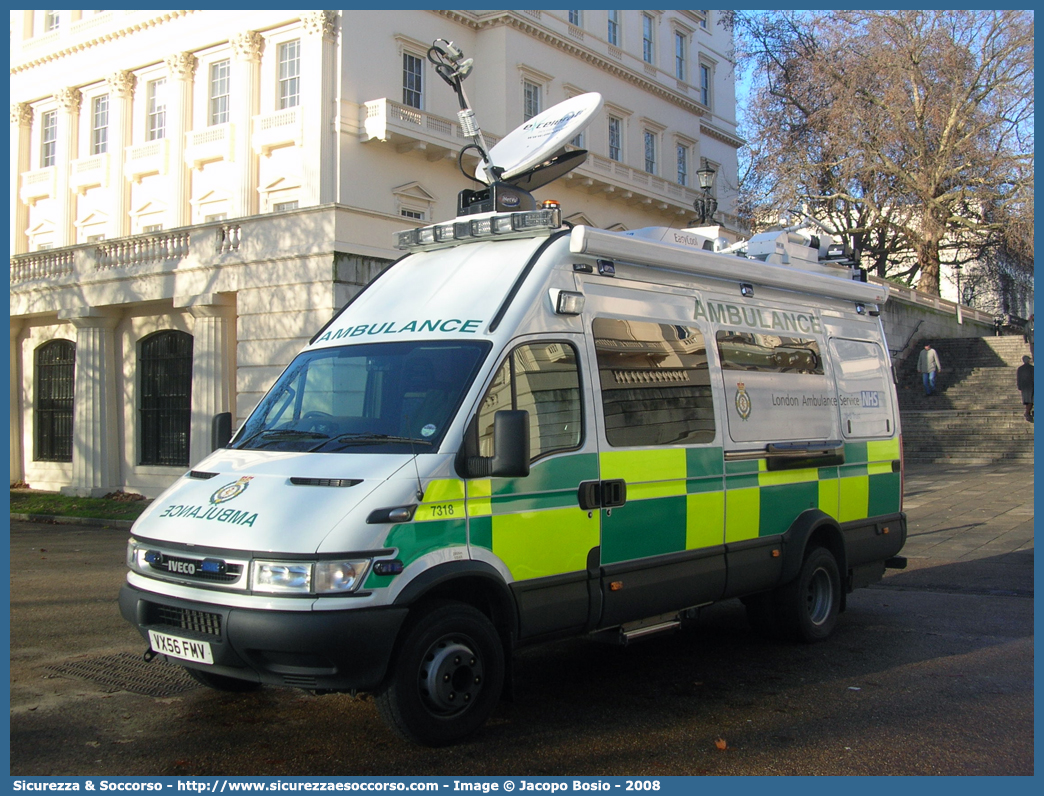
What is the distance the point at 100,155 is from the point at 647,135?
1932 centimetres

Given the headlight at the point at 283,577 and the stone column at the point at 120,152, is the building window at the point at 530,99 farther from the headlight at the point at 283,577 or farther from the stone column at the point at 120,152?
the headlight at the point at 283,577

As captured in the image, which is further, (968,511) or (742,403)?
(968,511)

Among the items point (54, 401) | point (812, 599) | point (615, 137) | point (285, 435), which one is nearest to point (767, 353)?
point (812, 599)

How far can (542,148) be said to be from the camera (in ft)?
25.2

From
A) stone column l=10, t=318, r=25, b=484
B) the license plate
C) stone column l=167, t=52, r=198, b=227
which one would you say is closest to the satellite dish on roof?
the license plate

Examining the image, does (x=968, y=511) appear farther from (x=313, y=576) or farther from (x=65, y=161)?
(x=65, y=161)

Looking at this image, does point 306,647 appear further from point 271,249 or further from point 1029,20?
point 1029,20

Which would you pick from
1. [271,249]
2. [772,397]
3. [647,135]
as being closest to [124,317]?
[271,249]

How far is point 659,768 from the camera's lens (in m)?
4.93

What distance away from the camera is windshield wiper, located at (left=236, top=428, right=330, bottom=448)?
5582 millimetres

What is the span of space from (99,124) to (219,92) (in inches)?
225

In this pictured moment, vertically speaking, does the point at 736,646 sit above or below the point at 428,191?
below

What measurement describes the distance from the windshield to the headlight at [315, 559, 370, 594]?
0.70m

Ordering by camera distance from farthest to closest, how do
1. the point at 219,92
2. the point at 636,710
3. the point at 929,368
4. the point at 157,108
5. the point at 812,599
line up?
the point at 157,108 < the point at 929,368 < the point at 219,92 < the point at 812,599 < the point at 636,710
